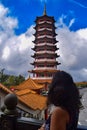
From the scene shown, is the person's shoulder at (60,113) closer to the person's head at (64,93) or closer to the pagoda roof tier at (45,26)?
the person's head at (64,93)

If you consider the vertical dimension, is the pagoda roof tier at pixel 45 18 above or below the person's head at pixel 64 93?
above

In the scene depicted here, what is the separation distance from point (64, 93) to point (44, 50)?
162 ft

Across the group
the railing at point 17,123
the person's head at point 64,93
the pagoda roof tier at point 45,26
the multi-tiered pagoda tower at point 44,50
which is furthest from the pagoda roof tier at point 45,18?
the person's head at point 64,93

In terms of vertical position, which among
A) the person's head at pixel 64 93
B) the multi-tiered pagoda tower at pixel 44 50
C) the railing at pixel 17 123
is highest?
the multi-tiered pagoda tower at pixel 44 50

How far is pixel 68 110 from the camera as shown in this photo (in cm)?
218

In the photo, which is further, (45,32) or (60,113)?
(45,32)

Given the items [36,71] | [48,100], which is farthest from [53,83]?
[36,71]

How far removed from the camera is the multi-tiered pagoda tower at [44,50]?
1896 inches

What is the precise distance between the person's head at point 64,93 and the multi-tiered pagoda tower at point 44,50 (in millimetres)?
43795

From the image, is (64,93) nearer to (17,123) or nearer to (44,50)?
(17,123)

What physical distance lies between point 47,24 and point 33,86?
1939 centimetres

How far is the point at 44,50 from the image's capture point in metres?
51.5

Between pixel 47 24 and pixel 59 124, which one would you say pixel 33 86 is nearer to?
pixel 47 24

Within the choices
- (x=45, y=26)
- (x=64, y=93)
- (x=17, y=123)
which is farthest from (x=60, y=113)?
(x=45, y=26)
